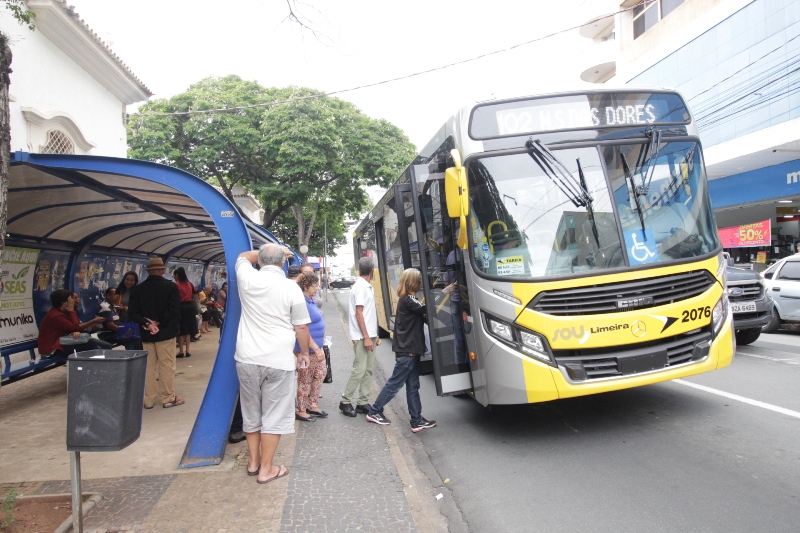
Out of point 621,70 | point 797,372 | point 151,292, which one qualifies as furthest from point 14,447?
point 621,70

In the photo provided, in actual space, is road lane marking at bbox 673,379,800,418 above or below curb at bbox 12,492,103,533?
below

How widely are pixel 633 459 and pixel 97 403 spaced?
398 centimetres

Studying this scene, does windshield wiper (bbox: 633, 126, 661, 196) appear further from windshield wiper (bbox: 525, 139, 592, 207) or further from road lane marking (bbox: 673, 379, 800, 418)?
road lane marking (bbox: 673, 379, 800, 418)

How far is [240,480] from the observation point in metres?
4.29

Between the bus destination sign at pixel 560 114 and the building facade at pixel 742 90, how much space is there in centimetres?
1362

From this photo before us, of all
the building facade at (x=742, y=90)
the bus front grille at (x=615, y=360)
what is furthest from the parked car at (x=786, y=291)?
the bus front grille at (x=615, y=360)

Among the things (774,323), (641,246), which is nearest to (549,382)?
(641,246)

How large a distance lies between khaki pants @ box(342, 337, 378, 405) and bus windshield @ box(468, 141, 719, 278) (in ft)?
6.58

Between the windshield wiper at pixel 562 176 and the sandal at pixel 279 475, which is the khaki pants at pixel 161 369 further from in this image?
the windshield wiper at pixel 562 176

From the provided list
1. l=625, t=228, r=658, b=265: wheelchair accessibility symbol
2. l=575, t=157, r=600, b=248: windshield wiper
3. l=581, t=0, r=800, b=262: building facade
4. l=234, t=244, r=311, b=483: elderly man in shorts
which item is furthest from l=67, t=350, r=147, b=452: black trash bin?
l=581, t=0, r=800, b=262: building facade

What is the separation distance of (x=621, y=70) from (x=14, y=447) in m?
27.5

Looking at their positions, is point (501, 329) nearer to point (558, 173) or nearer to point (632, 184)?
point (558, 173)

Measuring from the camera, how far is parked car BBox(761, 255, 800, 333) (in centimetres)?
1111

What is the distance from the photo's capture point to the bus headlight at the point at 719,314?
5023mm
